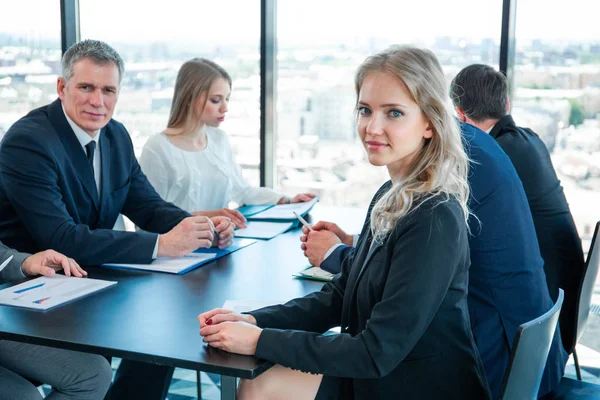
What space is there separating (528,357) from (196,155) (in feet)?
7.49

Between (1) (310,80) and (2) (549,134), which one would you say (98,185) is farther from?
(2) (549,134)

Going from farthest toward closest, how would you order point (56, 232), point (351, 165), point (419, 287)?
point (351, 165), point (56, 232), point (419, 287)

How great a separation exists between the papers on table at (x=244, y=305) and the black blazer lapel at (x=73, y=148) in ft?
2.89

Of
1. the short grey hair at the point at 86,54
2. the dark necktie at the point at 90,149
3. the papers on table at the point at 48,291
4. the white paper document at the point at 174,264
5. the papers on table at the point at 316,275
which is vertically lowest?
the papers on table at the point at 316,275

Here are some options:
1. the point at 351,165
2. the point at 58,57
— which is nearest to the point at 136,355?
the point at 351,165

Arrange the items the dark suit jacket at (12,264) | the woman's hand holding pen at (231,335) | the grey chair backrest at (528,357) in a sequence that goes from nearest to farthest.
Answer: the grey chair backrest at (528,357) < the woman's hand holding pen at (231,335) < the dark suit jacket at (12,264)

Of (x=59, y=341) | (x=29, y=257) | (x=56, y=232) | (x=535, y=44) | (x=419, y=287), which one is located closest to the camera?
(x=419, y=287)

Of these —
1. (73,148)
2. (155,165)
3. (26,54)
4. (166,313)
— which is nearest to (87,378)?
(166,313)

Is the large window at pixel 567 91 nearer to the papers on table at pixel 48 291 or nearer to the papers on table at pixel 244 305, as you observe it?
the papers on table at pixel 244 305

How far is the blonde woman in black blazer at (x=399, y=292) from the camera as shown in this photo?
1.54 m

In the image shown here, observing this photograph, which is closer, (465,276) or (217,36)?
(465,276)

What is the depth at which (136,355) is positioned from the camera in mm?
1551

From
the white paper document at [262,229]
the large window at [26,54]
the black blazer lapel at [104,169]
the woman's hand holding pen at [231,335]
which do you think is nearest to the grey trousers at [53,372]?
the woman's hand holding pen at [231,335]

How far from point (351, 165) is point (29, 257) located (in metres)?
2.51
